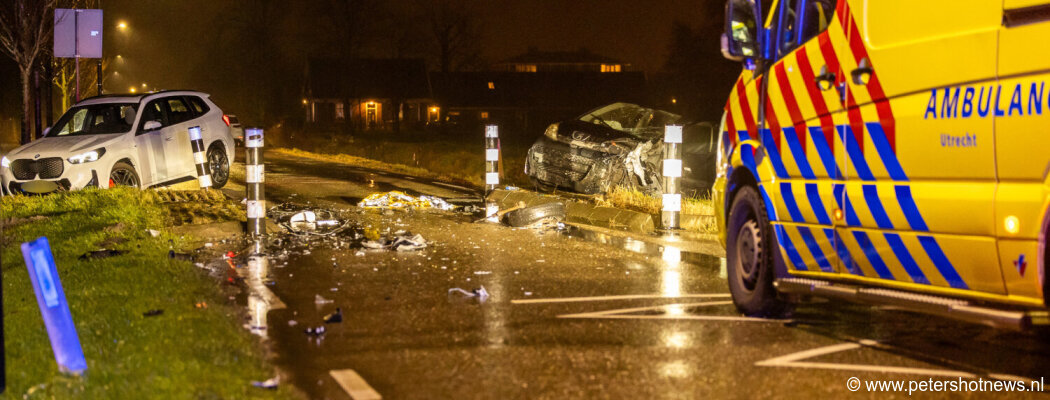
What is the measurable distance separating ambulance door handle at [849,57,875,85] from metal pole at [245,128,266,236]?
6.93 meters

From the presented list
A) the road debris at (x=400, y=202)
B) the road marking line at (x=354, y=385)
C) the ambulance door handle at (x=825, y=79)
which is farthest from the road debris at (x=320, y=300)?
the road debris at (x=400, y=202)

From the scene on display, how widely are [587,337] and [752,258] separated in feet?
4.59

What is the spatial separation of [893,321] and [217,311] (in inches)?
172

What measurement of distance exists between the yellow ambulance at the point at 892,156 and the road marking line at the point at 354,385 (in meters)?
2.64

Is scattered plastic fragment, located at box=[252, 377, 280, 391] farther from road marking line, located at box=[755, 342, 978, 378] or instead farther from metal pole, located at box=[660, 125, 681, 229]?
metal pole, located at box=[660, 125, 681, 229]

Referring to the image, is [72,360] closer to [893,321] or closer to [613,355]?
[613,355]

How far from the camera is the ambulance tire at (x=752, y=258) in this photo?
6.66 meters

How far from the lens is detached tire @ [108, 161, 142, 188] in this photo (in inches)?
562

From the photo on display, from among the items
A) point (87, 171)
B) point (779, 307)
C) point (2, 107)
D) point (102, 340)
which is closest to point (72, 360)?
point (102, 340)

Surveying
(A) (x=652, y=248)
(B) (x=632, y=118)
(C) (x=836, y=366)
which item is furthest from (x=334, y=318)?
(B) (x=632, y=118)

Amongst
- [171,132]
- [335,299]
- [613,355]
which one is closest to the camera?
[613,355]

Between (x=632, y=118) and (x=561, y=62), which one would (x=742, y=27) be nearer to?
(x=632, y=118)

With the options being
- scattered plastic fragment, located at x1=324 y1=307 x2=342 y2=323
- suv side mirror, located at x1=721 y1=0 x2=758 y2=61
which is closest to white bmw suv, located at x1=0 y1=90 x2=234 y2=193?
scattered plastic fragment, located at x1=324 y1=307 x2=342 y2=323

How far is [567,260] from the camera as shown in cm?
962
